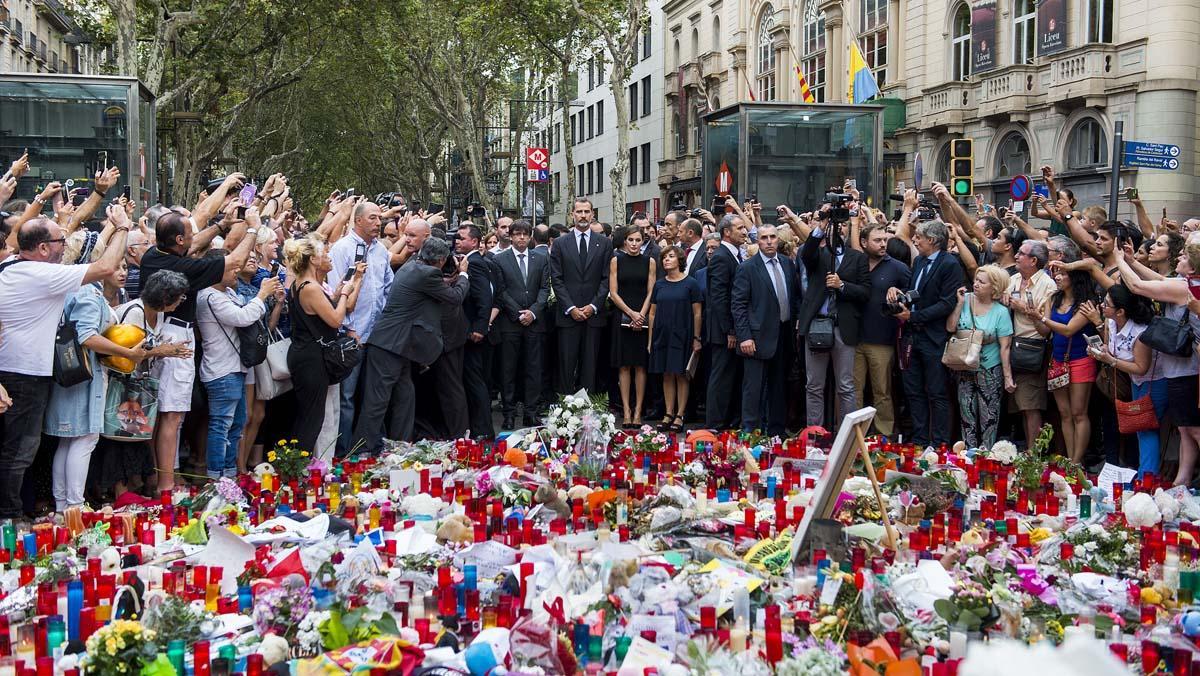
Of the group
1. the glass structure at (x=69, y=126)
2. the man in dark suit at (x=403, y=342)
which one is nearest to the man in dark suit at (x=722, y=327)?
the man in dark suit at (x=403, y=342)

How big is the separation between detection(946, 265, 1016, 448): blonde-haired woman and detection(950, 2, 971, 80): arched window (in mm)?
22935

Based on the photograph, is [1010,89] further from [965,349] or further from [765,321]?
[965,349]

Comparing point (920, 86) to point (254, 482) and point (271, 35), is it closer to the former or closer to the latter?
point (271, 35)

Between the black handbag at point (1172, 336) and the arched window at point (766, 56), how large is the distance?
3524 cm

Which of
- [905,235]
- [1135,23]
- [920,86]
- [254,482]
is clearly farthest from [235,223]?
[920,86]

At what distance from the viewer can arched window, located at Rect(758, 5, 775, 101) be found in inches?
1694

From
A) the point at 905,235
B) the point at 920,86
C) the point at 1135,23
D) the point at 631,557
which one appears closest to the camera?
the point at 631,557

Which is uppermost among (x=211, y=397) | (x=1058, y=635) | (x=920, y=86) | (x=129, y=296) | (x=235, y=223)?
(x=920, y=86)

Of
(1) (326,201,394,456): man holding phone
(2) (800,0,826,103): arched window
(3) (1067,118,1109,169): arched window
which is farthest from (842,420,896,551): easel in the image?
(2) (800,0,826,103): arched window

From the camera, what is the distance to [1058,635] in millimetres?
4969

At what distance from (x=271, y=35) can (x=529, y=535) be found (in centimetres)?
2688

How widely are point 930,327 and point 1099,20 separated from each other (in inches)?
753

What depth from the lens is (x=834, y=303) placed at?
36.4 feet

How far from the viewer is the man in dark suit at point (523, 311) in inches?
495
